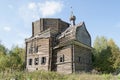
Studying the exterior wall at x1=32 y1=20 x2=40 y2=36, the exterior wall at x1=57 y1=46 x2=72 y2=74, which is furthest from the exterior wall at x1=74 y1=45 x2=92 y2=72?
the exterior wall at x1=32 y1=20 x2=40 y2=36

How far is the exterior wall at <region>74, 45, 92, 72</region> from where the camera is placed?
4342 centimetres

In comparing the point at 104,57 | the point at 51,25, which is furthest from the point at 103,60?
the point at 51,25

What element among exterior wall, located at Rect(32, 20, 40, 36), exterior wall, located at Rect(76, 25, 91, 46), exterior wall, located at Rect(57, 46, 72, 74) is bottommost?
exterior wall, located at Rect(57, 46, 72, 74)

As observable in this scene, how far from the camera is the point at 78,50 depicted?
146 feet

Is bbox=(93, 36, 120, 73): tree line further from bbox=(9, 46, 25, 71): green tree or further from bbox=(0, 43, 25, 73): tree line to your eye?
bbox=(9, 46, 25, 71): green tree

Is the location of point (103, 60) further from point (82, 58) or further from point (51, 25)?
point (51, 25)

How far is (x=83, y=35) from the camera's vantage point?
1879 inches

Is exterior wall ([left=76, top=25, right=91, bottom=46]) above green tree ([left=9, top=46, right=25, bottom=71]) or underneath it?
above

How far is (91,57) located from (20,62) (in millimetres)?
21014

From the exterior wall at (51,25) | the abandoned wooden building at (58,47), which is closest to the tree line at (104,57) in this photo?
the abandoned wooden building at (58,47)

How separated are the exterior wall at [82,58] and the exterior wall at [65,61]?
1033 mm

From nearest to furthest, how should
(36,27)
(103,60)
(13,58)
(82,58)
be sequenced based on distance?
(82,58), (103,60), (36,27), (13,58)

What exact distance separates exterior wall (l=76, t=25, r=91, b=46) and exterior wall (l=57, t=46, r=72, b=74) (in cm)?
341

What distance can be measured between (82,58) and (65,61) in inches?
131
